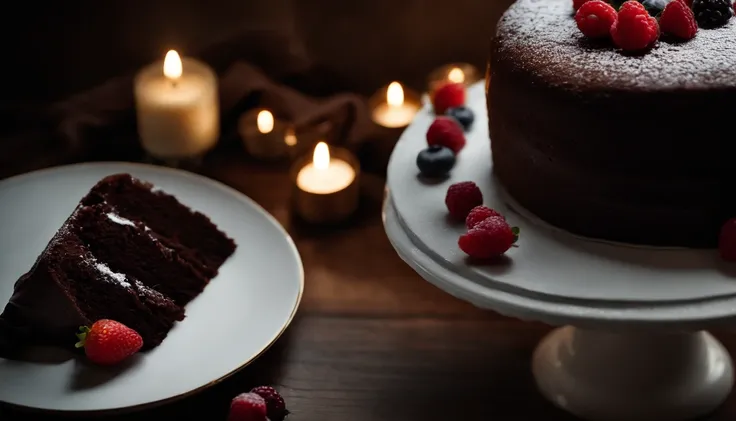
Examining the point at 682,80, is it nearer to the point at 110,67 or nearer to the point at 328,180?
the point at 328,180

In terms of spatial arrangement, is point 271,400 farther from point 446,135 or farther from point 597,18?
point 597,18

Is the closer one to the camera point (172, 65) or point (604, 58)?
point (604, 58)

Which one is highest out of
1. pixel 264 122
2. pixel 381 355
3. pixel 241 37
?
pixel 241 37

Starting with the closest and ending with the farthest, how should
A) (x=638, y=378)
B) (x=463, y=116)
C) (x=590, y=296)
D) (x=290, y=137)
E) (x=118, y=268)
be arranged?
(x=590, y=296), (x=638, y=378), (x=118, y=268), (x=463, y=116), (x=290, y=137)

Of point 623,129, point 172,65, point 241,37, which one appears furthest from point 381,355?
point 241,37

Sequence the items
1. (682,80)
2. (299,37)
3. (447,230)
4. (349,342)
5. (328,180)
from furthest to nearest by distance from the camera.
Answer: (299,37), (328,180), (349,342), (447,230), (682,80)

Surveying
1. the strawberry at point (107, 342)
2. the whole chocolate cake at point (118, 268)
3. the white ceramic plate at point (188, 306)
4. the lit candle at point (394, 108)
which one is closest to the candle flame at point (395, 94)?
the lit candle at point (394, 108)

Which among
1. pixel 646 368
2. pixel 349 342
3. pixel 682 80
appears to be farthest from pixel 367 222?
pixel 682 80
